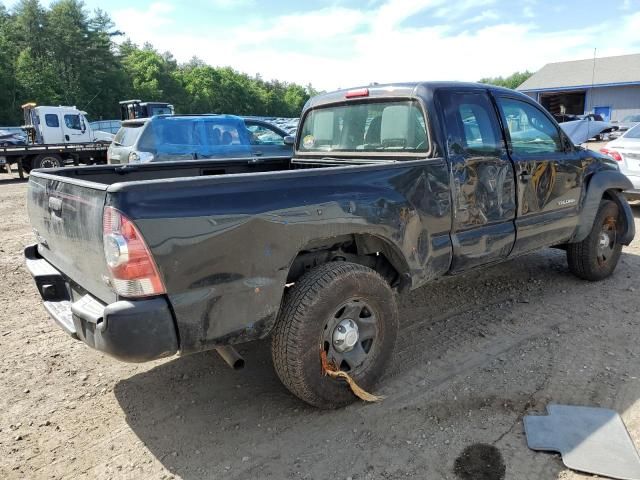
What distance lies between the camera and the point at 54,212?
2.95 m

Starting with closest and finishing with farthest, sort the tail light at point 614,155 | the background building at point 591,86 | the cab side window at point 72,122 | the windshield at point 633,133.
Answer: the tail light at point 614,155
the windshield at point 633,133
the cab side window at point 72,122
the background building at point 591,86

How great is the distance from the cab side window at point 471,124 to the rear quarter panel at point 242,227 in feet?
2.56

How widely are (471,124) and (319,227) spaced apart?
1.78 m

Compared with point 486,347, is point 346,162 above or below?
above

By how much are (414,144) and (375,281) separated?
1.23 metres

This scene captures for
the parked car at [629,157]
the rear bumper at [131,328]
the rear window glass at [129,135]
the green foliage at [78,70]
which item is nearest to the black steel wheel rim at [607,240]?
the parked car at [629,157]

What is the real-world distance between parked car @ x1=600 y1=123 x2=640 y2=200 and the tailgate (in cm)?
826

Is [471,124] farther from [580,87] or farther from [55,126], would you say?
[580,87]

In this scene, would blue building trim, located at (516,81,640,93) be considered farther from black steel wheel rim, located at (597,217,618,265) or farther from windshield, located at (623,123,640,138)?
black steel wheel rim, located at (597,217,618,265)

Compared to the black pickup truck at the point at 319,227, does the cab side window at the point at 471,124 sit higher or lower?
higher

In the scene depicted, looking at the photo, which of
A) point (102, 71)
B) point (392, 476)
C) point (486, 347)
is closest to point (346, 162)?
point (486, 347)

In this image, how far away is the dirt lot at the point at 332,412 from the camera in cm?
262

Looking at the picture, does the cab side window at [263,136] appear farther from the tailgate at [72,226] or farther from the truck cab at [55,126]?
the truck cab at [55,126]

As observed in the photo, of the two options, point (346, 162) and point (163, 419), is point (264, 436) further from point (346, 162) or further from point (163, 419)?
point (346, 162)
